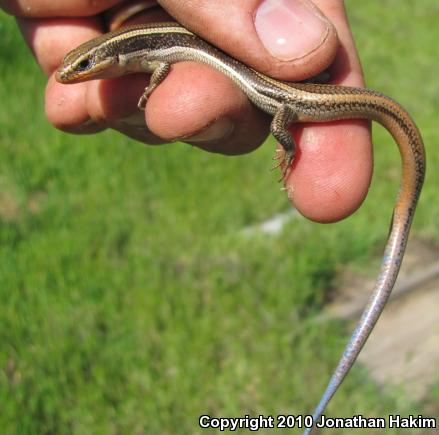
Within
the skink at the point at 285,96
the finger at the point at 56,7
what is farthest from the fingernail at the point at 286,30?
the finger at the point at 56,7

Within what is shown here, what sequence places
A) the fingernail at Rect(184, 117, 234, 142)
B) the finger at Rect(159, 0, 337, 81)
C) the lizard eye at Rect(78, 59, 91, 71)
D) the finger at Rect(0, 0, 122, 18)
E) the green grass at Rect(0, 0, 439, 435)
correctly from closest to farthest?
the finger at Rect(159, 0, 337, 81) < the fingernail at Rect(184, 117, 234, 142) < the lizard eye at Rect(78, 59, 91, 71) < the finger at Rect(0, 0, 122, 18) < the green grass at Rect(0, 0, 439, 435)

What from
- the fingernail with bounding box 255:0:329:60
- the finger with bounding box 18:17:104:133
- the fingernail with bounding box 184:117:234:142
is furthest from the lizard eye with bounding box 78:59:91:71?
the fingernail with bounding box 255:0:329:60

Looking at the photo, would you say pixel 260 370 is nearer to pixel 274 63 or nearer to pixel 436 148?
pixel 274 63

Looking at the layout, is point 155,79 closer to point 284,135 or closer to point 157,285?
point 284,135

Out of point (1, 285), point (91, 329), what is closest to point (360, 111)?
point (91, 329)

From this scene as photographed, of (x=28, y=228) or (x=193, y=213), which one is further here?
(x=193, y=213)

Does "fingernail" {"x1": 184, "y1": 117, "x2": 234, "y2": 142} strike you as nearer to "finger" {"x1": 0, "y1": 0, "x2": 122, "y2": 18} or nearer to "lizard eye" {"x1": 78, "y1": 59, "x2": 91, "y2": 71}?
"lizard eye" {"x1": 78, "y1": 59, "x2": 91, "y2": 71}

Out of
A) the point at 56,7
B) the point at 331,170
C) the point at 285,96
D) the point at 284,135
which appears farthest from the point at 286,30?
the point at 56,7
